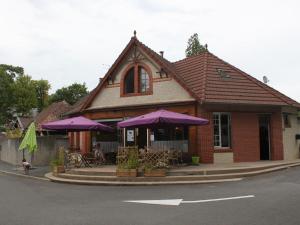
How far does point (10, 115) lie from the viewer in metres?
60.8

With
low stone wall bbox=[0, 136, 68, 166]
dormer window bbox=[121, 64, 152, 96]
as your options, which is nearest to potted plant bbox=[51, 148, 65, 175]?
dormer window bbox=[121, 64, 152, 96]

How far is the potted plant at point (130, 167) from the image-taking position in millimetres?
16156

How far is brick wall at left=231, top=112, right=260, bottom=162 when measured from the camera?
20938 mm

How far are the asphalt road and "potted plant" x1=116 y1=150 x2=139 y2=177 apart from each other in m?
1.27

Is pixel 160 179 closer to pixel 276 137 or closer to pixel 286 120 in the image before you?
pixel 276 137

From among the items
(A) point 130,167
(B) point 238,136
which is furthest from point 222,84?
(A) point 130,167

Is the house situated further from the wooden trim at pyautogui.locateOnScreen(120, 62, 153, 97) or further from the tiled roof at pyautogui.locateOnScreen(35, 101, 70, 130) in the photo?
the tiled roof at pyautogui.locateOnScreen(35, 101, 70, 130)

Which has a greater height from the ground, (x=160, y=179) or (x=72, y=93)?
(x=72, y=93)

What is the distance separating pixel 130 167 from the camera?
16.3m

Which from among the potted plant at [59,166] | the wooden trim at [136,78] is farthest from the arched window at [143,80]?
the potted plant at [59,166]

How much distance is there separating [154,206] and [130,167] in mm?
5747

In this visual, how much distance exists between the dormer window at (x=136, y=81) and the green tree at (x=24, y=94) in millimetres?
38500

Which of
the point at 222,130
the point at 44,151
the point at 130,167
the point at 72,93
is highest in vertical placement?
the point at 72,93

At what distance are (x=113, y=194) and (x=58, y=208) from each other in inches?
109
